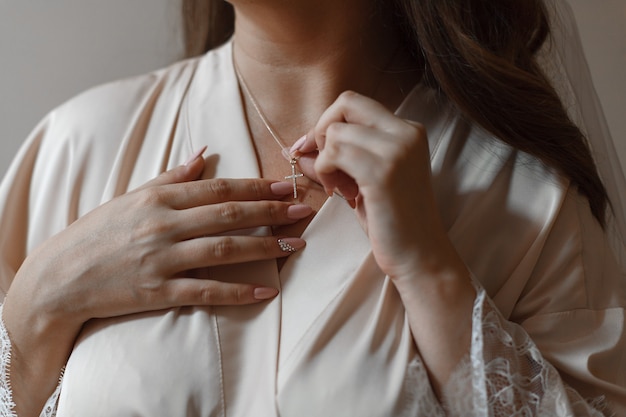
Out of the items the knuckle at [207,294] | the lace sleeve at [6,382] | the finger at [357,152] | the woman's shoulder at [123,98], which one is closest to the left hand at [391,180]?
the finger at [357,152]

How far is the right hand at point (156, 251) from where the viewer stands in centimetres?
105

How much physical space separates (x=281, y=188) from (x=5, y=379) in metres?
0.47

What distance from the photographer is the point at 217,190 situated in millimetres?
1087

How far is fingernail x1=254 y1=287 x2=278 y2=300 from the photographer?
106 centimetres

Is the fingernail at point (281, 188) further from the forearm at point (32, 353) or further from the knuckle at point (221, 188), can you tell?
the forearm at point (32, 353)

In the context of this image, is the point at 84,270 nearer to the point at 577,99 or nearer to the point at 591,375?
the point at 591,375

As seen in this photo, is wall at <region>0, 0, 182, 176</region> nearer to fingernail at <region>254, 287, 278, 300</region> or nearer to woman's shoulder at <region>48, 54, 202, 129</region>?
woman's shoulder at <region>48, 54, 202, 129</region>

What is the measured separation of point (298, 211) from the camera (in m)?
1.11

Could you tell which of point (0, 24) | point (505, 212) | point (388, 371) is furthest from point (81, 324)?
point (0, 24)

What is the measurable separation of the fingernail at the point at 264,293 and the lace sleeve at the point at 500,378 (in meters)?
0.25

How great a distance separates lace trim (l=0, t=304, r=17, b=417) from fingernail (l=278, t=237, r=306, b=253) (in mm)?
407

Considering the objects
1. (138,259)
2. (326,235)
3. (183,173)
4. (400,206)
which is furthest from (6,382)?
(400,206)

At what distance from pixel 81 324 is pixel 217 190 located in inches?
10.1

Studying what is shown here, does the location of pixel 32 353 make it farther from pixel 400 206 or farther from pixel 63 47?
pixel 63 47
